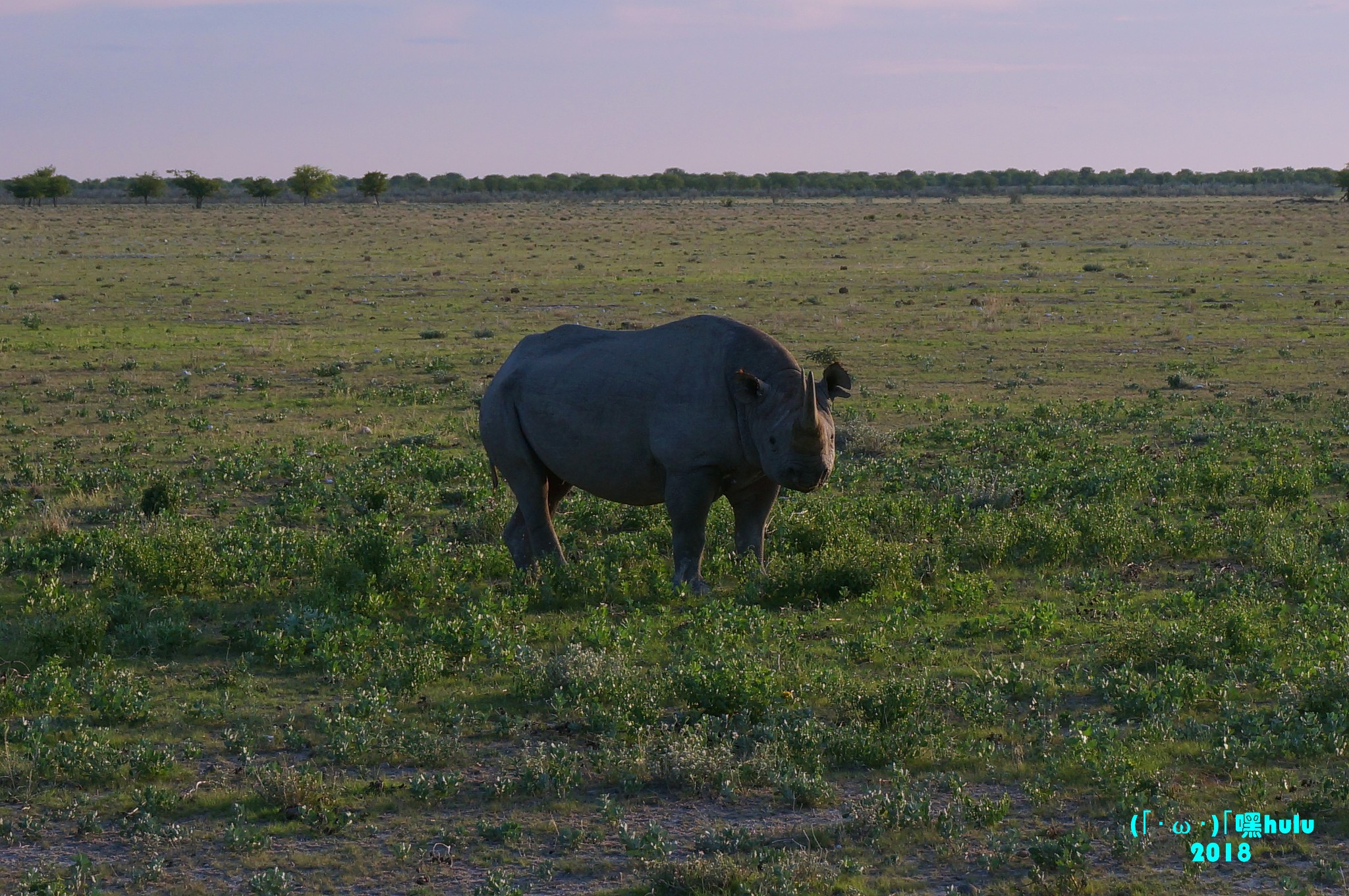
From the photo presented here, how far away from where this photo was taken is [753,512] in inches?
436

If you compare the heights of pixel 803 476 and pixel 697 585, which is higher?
pixel 803 476

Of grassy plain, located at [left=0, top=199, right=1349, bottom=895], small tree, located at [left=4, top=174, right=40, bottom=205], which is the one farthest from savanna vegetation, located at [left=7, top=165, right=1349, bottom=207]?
grassy plain, located at [left=0, top=199, right=1349, bottom=895]

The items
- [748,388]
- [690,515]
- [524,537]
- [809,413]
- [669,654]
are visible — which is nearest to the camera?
[669,654]

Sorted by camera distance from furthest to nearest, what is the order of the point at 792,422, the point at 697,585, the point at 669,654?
the point at 697,585
the point at 792,422
the point at 669,654

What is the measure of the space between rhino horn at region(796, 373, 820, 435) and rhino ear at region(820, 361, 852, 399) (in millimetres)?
497

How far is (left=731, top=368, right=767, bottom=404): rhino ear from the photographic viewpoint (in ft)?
32.5

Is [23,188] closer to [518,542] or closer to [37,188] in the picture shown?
[37,188]

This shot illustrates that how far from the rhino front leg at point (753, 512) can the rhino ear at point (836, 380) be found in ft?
3.45

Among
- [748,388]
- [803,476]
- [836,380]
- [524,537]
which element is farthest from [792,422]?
[524,537]

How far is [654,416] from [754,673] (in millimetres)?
3098

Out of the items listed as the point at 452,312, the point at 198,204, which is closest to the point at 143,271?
the point at 452,312

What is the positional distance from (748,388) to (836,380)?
28.3 inches

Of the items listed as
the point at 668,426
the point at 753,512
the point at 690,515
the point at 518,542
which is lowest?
the point at 518,542

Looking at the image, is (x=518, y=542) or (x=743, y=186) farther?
(x=743, y=186)
